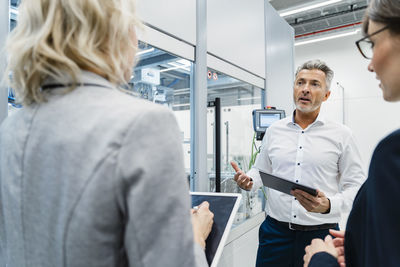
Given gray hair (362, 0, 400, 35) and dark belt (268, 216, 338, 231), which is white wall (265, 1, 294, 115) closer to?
Answer: dark belt (268, 216, 338, 231)

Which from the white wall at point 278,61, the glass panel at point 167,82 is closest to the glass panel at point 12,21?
the glass panel at point 167,82

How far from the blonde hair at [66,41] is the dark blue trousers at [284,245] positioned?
1.63 m

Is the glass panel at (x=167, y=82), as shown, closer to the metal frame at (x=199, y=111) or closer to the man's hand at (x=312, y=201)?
the metal frame at (x=199, y=111)

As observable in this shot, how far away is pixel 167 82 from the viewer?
2.38 m

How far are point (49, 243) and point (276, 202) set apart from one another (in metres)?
1.64

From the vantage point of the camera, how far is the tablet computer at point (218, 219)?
94 cm

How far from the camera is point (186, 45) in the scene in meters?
2.06

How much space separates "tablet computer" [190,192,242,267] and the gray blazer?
45 centimetres

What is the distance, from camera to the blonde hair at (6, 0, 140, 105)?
0.55 metres

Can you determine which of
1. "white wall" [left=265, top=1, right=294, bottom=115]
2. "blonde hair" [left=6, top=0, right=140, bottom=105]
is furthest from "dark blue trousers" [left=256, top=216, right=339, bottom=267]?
"white wall" [left=265, top=1, right=294, bottom=115]

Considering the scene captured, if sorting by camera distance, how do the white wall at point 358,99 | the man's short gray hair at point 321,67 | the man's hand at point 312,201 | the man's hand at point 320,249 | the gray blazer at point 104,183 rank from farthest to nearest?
the white wall at point 358,99
the man's short gray hair at point 321,67
the man's hand at point 312,201
the man's hand at point 320,249
the gray blazer at point 104,183

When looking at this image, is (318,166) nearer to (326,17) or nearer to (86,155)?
(86,155)

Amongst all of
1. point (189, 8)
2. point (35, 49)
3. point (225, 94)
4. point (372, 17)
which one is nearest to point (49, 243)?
point (35, 49)

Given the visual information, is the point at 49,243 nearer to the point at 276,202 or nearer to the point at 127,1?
the point at 127,1
